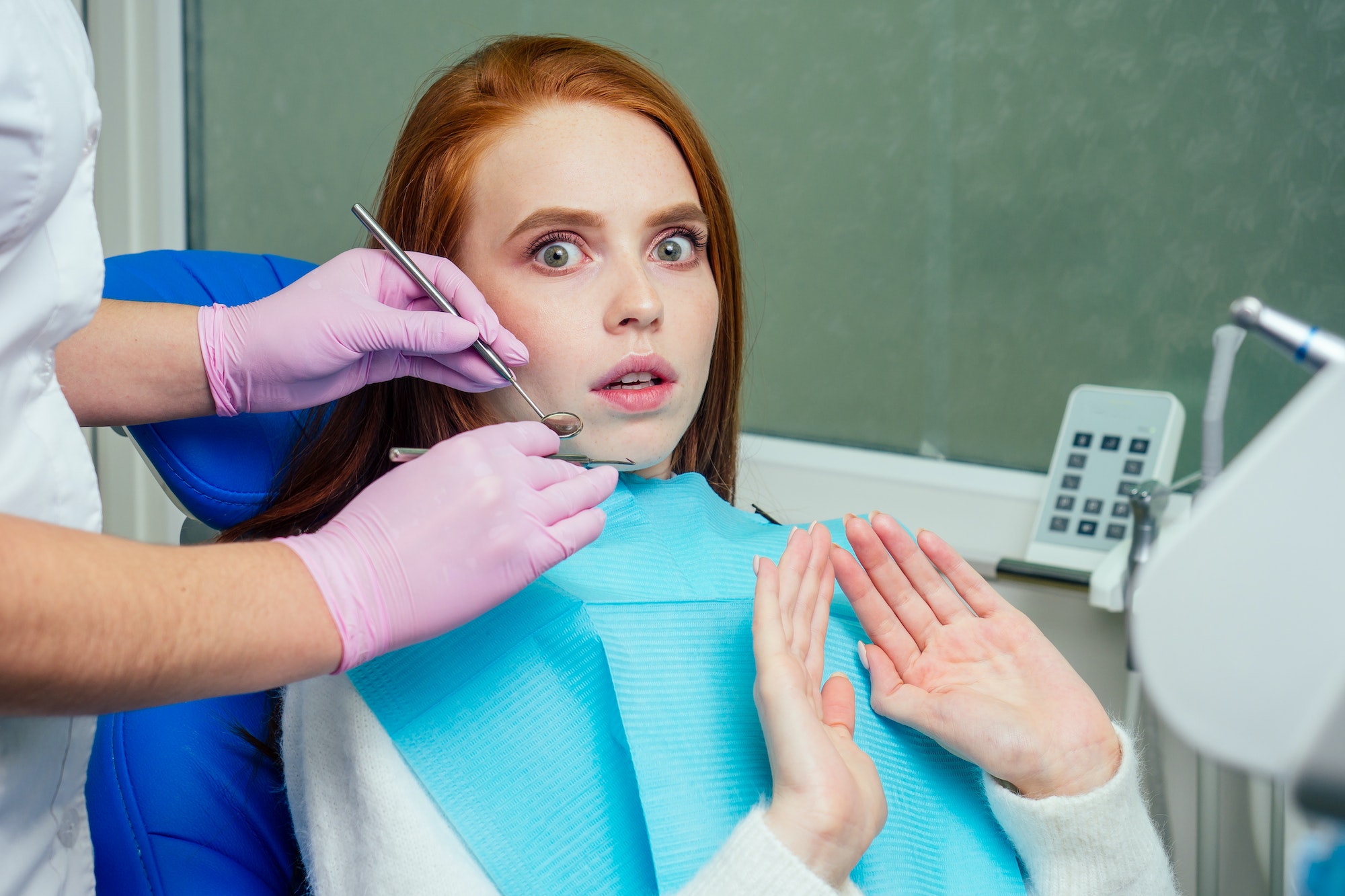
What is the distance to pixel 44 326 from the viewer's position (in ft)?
2.27

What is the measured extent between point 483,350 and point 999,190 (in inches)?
36.3

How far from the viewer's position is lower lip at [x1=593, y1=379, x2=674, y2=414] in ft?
3.17

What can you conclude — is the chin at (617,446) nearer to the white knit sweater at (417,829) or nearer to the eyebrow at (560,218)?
the eyebrow at (560,218)

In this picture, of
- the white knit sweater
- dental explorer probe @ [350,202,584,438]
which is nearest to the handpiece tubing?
dental explorer probe @ [350,202,584,438]

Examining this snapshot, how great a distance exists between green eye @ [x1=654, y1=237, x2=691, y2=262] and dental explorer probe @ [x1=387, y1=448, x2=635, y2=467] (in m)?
0.23

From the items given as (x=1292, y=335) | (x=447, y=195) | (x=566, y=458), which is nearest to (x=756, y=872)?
(x=566, y=458)

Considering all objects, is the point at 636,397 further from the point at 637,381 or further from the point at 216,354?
the point at 216,354

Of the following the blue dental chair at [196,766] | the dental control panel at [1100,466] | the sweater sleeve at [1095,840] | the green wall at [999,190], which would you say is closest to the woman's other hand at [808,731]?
the sweater sleeve at [1095,840]

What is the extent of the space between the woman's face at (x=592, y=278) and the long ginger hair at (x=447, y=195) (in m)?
0.04

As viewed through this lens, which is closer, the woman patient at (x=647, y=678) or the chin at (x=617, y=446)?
the woman patient at (x=647, y=678)

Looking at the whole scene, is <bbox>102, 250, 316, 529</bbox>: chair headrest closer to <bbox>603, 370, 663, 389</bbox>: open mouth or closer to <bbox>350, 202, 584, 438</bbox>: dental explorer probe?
<bbox>350, 202, 584, 438</bbox>: dental explorer probe

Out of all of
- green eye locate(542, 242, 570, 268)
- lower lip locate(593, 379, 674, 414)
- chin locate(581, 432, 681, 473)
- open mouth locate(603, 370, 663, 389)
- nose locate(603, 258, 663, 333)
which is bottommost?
chin locate(581, 432, 681, 473)

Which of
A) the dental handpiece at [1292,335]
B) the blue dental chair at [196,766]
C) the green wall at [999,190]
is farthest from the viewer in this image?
the green wall at [999,190]

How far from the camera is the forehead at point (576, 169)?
3.21 feet
